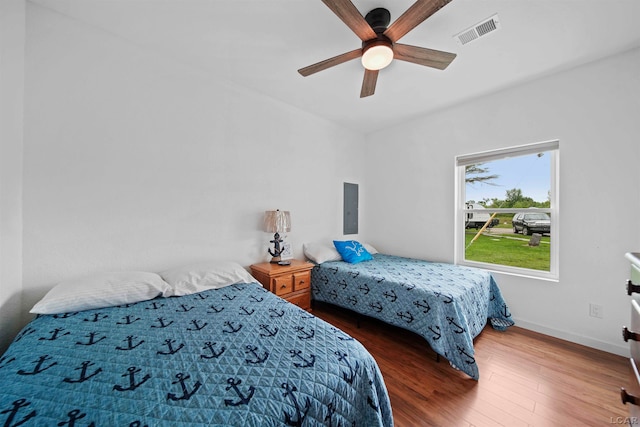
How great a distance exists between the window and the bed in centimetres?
251

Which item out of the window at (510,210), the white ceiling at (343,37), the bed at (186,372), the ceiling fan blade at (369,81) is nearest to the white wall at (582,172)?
the window at (510,210)

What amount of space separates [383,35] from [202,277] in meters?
2.24

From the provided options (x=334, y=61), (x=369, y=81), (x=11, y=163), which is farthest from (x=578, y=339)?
(x=11, y=163)

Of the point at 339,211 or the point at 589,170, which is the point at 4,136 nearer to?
the point at 339,211

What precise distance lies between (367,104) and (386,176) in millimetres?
Answer: 1185

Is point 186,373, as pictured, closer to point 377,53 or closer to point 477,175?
point 377,53

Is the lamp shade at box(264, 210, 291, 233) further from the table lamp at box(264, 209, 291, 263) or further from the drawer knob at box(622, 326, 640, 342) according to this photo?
the drawer knob at box(622, 326, 640, 342)

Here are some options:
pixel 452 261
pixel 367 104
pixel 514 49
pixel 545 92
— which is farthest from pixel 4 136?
pixel 545 92

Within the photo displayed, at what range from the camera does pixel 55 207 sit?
1.67m

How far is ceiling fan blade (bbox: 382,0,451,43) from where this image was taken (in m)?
1.28

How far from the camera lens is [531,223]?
2.62m

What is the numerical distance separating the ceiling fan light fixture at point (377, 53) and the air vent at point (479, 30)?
2.09ft

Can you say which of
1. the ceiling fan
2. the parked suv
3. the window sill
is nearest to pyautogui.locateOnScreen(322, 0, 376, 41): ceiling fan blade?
the ceiling fan

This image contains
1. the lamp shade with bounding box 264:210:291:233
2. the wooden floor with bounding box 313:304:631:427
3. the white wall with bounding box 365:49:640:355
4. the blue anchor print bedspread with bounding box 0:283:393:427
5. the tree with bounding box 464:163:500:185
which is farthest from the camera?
the tree with bounding box 464:163:500:185
